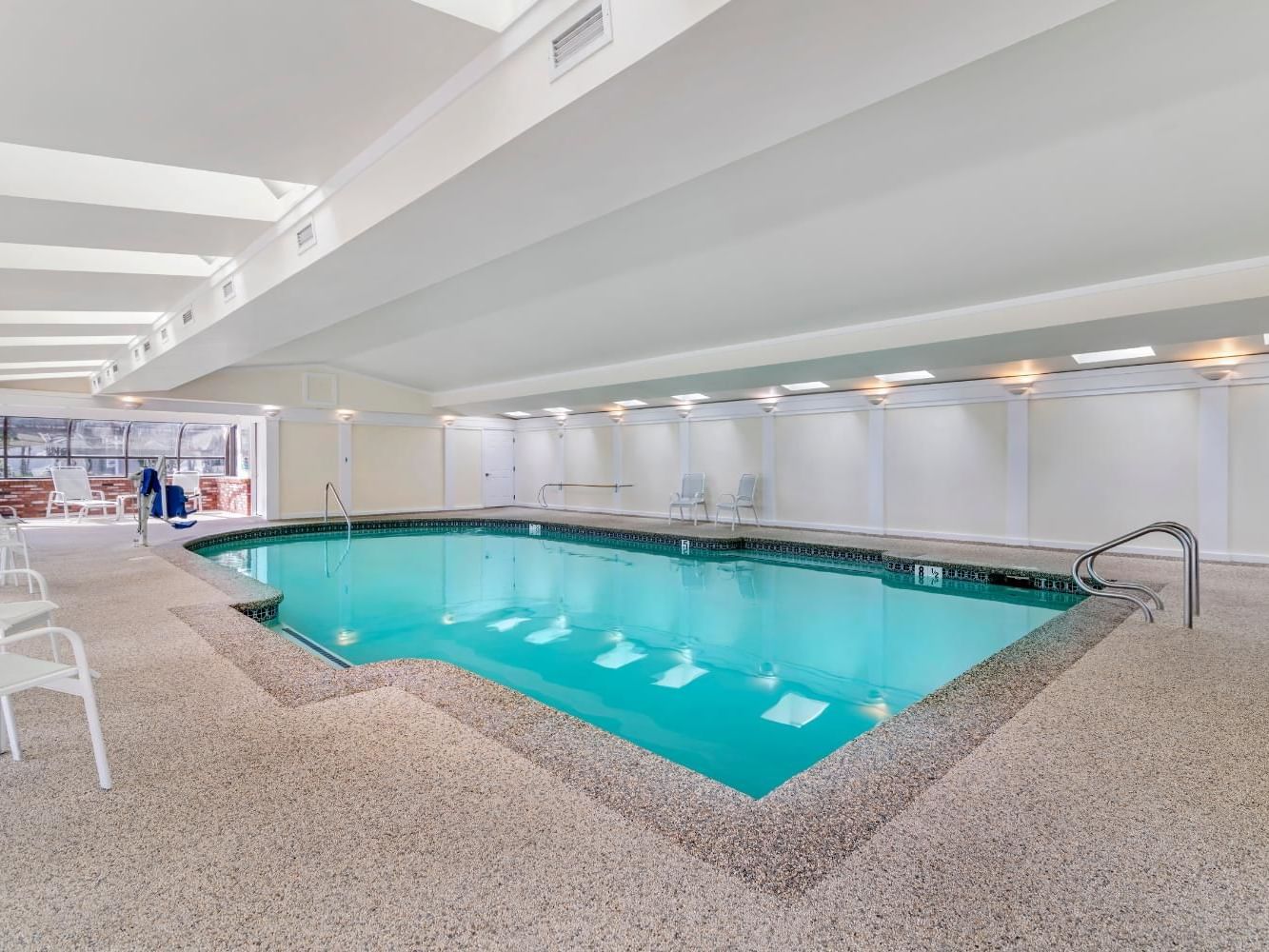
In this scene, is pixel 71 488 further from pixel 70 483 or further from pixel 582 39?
pixel 582 39

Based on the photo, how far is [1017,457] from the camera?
771 cm

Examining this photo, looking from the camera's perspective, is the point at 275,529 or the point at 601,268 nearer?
the point at 601,268

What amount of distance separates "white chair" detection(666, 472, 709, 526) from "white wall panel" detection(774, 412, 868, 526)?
1.26 meters

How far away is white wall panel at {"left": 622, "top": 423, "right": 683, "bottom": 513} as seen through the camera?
11445 mm

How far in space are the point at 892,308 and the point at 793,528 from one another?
4759mm

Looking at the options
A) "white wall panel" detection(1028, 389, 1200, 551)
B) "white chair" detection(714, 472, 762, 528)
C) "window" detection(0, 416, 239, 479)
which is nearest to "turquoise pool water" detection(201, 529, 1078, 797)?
"white chair" detection(714, 472, 762, 528)

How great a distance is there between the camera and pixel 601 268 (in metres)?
5.48

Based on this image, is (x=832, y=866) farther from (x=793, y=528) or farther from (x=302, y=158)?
(x=793, y=528)

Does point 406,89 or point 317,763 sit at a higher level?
point 406,89

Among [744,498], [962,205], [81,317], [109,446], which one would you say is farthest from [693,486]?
[109,446]

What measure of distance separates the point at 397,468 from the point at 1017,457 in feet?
33.3

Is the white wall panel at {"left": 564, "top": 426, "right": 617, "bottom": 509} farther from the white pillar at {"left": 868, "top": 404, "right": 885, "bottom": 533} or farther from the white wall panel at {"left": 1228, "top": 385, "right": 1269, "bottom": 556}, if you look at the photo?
the white wall panel at {"left": 1228, "top": 385, "right": 1269, "bottom": 556}

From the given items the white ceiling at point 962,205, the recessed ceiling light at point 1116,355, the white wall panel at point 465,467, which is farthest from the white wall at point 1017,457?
the white wall panel at point 465,467

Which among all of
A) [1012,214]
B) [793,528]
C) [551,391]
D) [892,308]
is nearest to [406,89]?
[1012,214]
